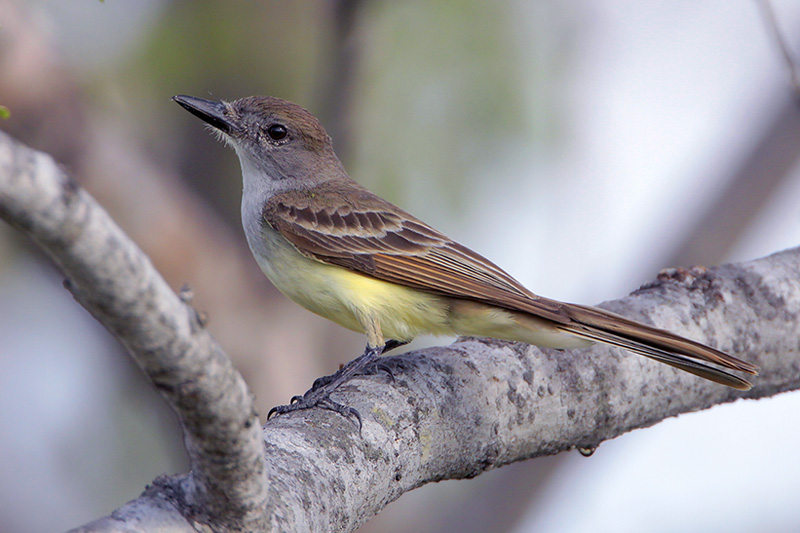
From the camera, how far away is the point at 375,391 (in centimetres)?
398

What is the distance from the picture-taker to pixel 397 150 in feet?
27.2

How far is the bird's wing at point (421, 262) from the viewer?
396cm

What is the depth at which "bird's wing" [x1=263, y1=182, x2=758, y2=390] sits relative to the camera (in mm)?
3959

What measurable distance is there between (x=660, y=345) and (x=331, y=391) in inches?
65.7

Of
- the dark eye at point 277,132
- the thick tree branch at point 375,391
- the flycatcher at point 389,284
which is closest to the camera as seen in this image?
the thick tree branch at point 375,391

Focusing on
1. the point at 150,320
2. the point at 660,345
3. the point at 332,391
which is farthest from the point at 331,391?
the point at 150,320

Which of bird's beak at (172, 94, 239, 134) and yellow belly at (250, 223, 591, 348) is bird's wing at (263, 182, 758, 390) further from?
bird's beak at (172, 94, 239, 134)

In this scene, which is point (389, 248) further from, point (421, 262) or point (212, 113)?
point (212, 113)

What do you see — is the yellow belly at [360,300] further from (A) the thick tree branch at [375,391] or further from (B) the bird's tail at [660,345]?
(B) the bird's tail at [660,345]

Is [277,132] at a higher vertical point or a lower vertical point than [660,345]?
higher

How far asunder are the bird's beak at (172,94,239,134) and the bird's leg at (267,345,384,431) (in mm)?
2150

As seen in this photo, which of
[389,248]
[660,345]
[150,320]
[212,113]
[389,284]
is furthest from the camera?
[212,113]

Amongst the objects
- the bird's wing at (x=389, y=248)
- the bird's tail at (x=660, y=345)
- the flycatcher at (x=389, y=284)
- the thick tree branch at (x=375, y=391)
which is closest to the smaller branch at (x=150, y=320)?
the thick tree branch at (x=375, y=391)

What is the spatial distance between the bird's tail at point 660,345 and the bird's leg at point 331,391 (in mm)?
1126
